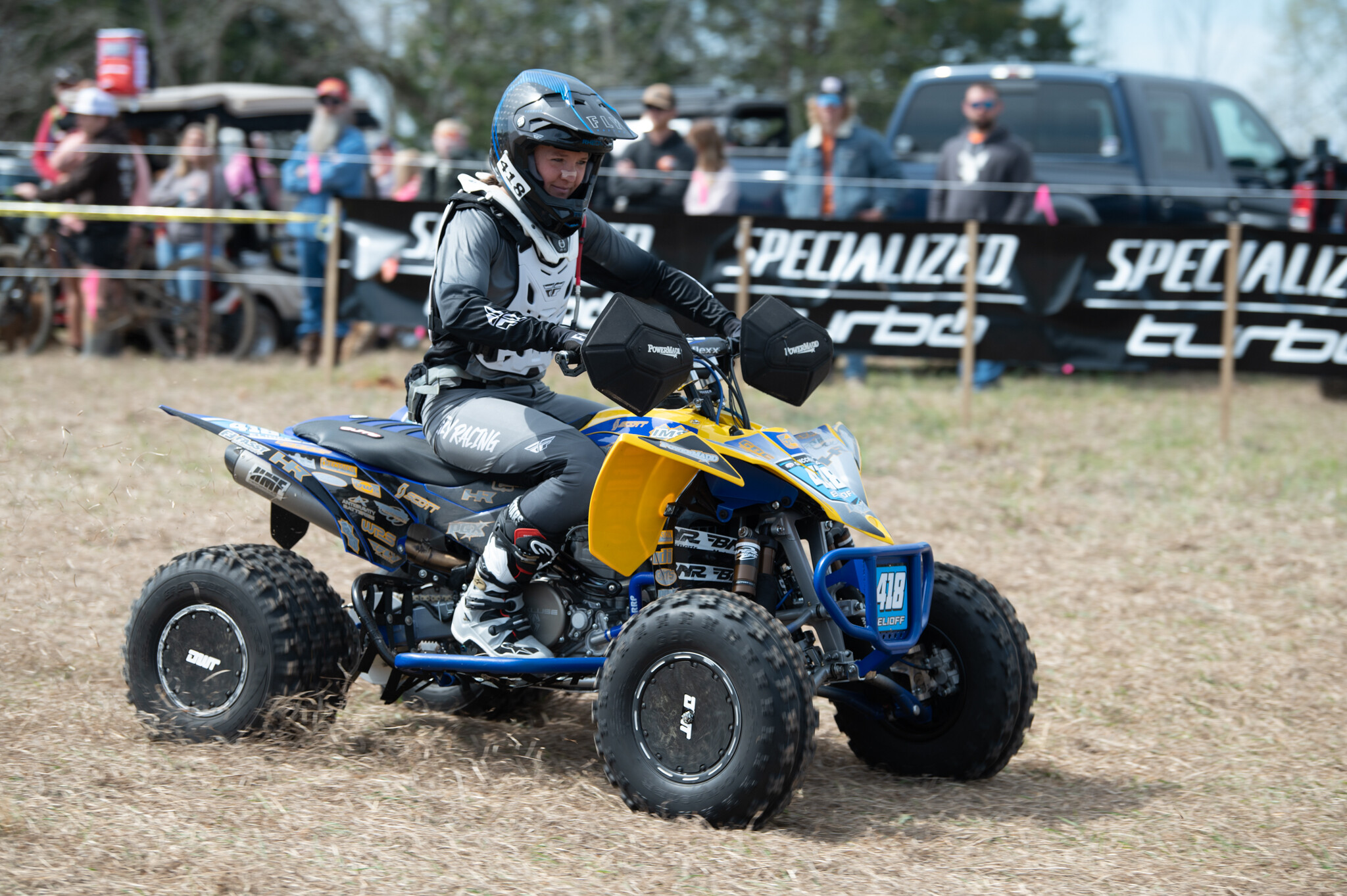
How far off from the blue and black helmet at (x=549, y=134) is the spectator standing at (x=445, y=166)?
7.31m

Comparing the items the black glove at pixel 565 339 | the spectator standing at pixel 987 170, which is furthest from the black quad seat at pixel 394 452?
the spectator standing at pixel 987 170

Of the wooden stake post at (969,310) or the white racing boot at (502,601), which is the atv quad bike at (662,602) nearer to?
the white racing boot at (502,601)

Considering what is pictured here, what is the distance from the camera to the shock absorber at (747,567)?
4070mm

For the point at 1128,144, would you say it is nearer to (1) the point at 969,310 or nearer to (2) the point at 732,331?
(1) the point at 969,310

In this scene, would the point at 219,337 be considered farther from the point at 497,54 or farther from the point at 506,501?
the point at 497,54

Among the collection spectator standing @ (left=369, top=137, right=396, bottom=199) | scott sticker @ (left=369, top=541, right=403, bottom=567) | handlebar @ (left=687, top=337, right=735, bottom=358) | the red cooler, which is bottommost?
scott sticker @ (left=369, top=541, right=403, bottom=567)

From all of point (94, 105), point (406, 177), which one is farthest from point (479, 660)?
point (94, 105)

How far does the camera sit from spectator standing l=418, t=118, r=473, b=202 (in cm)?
1291

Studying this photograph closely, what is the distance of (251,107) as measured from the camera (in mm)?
14758

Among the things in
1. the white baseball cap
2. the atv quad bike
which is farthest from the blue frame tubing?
the white baseball cap

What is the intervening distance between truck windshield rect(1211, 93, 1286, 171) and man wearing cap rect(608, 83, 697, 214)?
4.85 meters

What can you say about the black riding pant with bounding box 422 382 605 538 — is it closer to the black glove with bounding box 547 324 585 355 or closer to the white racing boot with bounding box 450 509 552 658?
the white racing boot with bounding box 450 509 552 658

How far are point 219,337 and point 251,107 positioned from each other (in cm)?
344

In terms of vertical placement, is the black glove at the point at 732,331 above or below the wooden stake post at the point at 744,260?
above
